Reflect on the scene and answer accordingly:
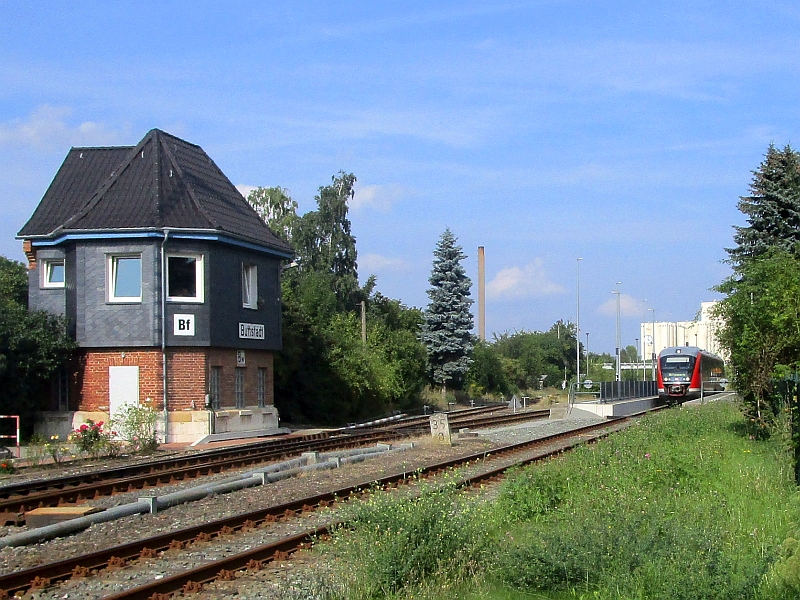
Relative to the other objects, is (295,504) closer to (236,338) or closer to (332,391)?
(236,338)

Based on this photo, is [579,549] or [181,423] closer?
[579,549]

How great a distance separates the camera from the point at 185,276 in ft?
93.3

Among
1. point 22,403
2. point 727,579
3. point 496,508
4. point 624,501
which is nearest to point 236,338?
point 22,403

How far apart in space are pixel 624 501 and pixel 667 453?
5.00 metres

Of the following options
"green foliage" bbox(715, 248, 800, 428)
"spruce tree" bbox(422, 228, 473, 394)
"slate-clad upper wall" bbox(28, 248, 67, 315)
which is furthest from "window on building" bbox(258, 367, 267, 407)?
"spruce tree" bbox(422, 228, 473, 394)

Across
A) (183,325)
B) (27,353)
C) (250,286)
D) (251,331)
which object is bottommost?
(27,353)

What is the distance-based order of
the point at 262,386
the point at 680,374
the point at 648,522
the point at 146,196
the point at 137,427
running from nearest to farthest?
1. the point at 648,522
2. the point at 137,427
3. the point at 146,196
4. the point at 262,386
5. the point at 680,374

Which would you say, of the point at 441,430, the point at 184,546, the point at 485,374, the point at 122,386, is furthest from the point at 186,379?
the point at 485,374

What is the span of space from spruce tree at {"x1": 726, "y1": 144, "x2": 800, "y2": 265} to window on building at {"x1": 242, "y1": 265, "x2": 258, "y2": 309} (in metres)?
18.0

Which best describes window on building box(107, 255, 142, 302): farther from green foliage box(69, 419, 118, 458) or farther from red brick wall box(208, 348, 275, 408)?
green foliage box(69, 419, 118, 458)

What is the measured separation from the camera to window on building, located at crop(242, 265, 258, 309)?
31.0 meters

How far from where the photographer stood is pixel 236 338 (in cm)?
2950

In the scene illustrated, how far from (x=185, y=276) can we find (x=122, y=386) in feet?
12.4

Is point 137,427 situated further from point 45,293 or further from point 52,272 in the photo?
point 52,272
